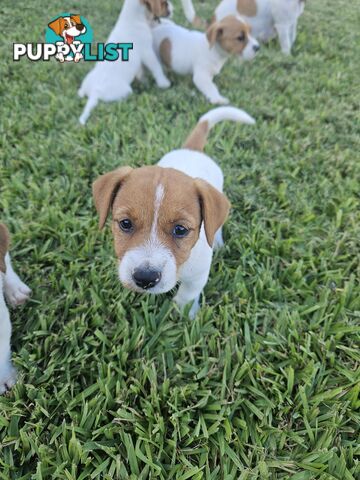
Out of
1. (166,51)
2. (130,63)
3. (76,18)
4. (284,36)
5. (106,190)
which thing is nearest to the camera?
(106,190)

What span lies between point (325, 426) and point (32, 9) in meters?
9.41

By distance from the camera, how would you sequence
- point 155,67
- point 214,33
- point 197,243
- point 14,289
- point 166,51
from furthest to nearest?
point 166,51 < point 155,67 < point 214,33 < point 14,289 < point 197,243

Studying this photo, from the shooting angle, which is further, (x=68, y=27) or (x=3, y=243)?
(x=68, y=27)

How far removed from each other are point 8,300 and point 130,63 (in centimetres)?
465

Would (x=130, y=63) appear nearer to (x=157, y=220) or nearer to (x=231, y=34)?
(x=231, y=34)

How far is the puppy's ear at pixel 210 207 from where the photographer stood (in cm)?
286

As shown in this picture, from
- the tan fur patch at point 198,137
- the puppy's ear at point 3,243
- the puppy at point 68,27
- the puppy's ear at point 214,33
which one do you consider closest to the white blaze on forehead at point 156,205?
the puppy's ear at point 3,243

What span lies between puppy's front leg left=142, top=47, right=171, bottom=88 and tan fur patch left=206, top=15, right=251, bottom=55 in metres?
0.98

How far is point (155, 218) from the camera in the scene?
269 cm

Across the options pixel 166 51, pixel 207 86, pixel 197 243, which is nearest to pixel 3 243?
pixel 197 243

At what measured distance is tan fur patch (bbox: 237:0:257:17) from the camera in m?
8.70

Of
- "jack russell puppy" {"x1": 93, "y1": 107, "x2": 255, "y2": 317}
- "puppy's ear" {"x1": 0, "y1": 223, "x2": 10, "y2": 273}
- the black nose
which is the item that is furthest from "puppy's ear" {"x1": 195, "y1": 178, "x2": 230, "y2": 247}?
"puppy's ear" {"x1": 0, "y1": 223, "x2": 10, "y2": 273}

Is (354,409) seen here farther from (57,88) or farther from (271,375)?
→ (57,88)

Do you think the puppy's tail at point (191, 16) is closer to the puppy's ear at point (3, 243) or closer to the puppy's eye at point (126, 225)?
the puppy's eye at point (126, 225)
